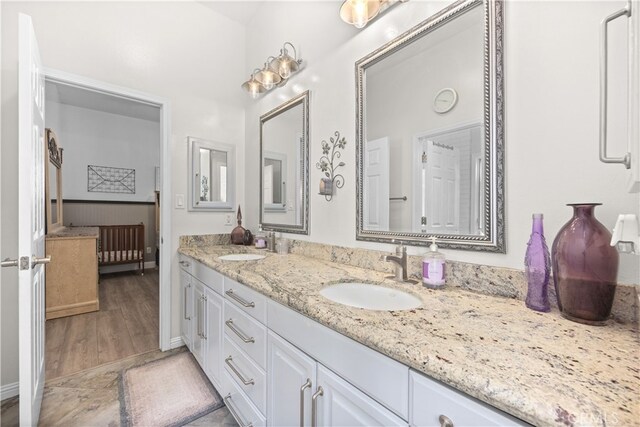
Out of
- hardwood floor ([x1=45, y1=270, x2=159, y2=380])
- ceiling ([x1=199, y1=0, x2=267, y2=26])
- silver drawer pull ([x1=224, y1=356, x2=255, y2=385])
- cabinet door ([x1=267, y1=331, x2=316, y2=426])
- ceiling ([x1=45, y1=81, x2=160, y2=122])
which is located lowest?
hardwood floor ([x1=45, y1=270, x2=159, y2=380])

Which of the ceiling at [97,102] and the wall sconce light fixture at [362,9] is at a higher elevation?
the ceiling at [97,102]

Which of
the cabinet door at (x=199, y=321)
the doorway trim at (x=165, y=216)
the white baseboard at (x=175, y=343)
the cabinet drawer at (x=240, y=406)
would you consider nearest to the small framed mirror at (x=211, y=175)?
the doorway trim at (x=165, y=216)

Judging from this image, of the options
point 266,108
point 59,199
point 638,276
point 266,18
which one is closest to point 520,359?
point 638,276

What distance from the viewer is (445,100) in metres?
1.16

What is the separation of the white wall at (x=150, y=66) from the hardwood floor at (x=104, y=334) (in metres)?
0.33

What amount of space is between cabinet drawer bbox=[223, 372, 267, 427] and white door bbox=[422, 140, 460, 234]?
3.56 ft

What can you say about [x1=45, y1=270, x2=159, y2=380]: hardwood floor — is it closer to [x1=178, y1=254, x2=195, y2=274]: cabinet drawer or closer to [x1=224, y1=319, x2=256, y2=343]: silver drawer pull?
[x1=178, y1=254, x2=195, y2=274]: cabinet drawer

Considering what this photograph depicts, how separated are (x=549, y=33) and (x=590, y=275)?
0.75 metres

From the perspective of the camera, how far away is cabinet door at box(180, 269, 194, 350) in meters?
2.01

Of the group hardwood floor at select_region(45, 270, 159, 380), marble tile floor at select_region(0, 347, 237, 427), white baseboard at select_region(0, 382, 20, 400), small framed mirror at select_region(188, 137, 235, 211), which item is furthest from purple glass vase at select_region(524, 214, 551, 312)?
white baseboard at select_region(0, 382, 20, 400)

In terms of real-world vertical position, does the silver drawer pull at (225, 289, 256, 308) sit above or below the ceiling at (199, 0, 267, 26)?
below

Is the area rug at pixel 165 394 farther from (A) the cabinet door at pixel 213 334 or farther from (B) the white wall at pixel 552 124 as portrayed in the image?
(B) the white wall at pixel 552 124

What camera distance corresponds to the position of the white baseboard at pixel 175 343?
2213 millimetres

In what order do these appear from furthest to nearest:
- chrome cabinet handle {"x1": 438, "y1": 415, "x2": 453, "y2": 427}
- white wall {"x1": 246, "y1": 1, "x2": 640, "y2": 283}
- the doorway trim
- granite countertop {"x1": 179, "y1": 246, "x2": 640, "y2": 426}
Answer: the doorway trim → white wall {"x1": 246, "y1": 1, "x2": 640, "y2": 283} → chrome cabinet handle {"x1": 438, "y1": 415, "x2": 453, "y2": 427} → granite countertop {"x1": 179, "y1": 246, "x2": 640, "y2": 426}
